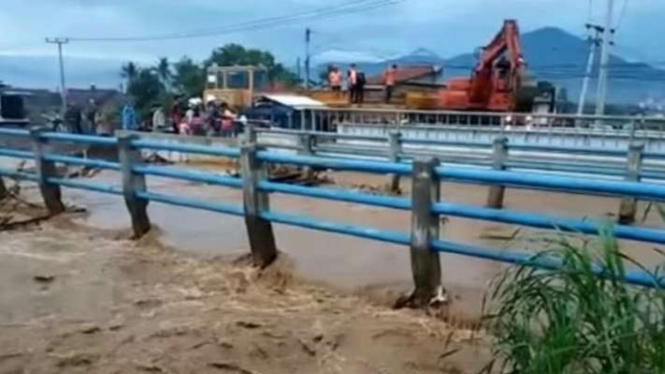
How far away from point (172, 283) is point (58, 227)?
9.34 ft

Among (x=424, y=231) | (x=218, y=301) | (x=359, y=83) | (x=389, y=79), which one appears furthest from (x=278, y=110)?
(x=424, y=231)

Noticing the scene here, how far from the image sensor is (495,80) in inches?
1025

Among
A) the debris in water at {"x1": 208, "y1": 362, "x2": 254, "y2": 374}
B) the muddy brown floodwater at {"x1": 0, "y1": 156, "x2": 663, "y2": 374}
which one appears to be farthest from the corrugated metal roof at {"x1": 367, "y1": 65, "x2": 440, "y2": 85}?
the debris in water at {"x1": 208, "y1": 362, "x2": 254, "y2": 374}

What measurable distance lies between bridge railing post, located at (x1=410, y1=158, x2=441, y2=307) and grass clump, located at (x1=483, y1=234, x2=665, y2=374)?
6.26ft

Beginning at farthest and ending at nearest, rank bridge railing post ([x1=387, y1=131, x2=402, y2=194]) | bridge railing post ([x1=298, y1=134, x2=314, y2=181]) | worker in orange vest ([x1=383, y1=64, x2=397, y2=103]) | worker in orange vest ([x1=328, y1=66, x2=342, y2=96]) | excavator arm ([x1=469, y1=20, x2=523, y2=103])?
worker in orange vest ([x1=328, y1=66, x2=342, y2=96]), worker in orange vest ([x1=383, y1=64, x2=397, y2=103]), excavator arm ([x1=469, y1=20, x2=523, y2=103]), bridge railing post ([x1=298, y1=134, x2=314, y2=181]), bridge railing post ([x1=387, y1=131, x2=402, y2=194])

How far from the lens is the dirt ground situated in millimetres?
4539

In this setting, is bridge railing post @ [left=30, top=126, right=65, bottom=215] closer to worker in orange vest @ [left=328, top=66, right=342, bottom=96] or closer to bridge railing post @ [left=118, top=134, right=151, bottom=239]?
bridge railing post @ [left=118, top=134, right=151, bottom=239]

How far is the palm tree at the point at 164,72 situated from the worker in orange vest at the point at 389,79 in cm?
4064

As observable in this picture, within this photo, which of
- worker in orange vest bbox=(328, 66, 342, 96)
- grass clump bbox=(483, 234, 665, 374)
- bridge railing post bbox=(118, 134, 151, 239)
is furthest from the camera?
worker in orange vest bbox=(328, 66, 342, 96)

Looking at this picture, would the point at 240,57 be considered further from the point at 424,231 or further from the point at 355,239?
the point at 424,231

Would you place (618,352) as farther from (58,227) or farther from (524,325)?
(58,227)

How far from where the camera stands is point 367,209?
971cm

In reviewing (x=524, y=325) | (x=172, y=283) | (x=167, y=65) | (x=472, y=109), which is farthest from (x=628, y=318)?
(x=167, y=65)

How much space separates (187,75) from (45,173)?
60481 millimetres
